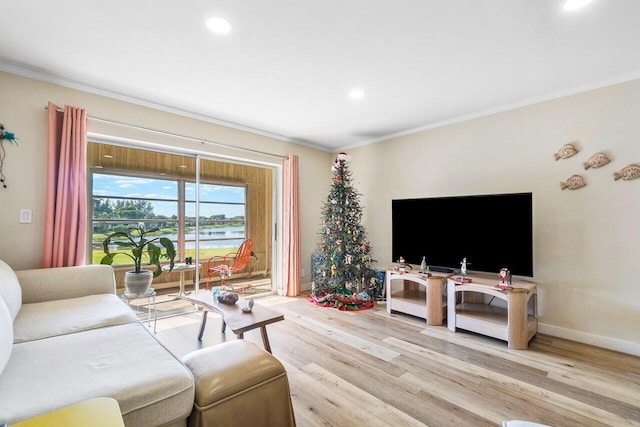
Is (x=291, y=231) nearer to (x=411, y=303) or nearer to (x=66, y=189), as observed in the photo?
(x=411, y=303)

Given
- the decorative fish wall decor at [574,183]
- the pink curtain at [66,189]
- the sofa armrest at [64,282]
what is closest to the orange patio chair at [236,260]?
the sofa armrest at [64,282]

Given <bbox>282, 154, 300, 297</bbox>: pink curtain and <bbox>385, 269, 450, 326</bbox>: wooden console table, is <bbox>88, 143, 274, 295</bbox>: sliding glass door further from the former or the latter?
<bbox>385, 269, 450, 326</bbox>: wooden console table

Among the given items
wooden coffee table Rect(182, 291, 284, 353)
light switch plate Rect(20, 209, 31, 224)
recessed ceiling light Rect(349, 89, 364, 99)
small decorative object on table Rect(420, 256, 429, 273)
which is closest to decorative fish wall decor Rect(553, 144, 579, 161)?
small decorative object on table Rect(420, 256, 429, 273)

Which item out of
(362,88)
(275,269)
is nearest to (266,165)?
(275,269)

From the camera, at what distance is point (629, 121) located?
2619 mm

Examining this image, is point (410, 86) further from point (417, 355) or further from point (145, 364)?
point (145, 364)

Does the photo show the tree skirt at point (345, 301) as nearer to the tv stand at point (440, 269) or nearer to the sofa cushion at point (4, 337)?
the tv stand at point (440, 269)

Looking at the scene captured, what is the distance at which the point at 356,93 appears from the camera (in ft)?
10.0

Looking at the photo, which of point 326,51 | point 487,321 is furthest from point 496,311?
point 326,51

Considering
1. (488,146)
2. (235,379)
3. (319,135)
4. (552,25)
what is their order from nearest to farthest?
(235,379) → (552,25) → (488,146) → (319,135)

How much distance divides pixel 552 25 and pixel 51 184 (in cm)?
425

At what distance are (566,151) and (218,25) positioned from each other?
3.38 m

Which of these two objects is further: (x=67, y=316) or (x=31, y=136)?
(x=31, y=136)

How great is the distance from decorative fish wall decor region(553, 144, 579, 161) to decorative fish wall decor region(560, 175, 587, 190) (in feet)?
0.72
